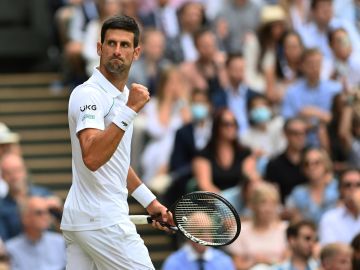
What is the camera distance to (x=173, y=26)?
14.2 m

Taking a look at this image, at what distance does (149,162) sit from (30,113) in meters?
2.60

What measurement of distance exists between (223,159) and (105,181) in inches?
190

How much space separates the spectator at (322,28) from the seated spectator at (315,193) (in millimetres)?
2760

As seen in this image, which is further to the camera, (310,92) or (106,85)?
(310,92)

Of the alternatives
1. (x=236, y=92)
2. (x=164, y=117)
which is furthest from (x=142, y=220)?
(x=236, y=92)

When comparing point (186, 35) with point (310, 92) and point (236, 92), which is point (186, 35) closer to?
point (236, 92)

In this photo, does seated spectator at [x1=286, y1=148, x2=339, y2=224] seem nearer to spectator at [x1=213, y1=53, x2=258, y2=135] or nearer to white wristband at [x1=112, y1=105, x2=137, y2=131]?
spectator at [x1=213, y1=53, x2=258, y2=135]

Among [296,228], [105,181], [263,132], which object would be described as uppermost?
[263,132]

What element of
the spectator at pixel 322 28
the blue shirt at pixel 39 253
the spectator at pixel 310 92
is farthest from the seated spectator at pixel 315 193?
the spectator at pixel 322 28

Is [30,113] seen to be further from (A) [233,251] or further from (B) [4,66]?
(A) [233,251]

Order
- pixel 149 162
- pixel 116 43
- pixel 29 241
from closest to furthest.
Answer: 1. pixel 116 43
2. pixel 29 241
3. pixel 149 162

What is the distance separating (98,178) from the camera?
6.77 meters

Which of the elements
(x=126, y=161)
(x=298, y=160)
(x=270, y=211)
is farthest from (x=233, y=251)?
(x=126, y=161)

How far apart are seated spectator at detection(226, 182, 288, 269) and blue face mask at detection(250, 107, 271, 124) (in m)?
1.75
